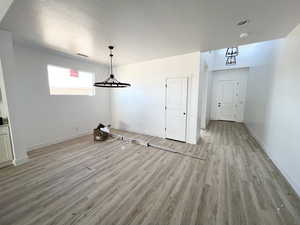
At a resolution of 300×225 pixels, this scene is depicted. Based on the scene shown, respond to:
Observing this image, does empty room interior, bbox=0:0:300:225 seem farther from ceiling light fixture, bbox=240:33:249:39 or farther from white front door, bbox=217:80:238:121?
white front door, bbox=217:80:238:121

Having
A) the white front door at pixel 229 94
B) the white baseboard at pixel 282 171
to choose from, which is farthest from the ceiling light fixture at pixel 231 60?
the white baseboard at pixel 282 171

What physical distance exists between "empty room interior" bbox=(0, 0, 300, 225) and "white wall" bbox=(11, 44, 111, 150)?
0.03 metres

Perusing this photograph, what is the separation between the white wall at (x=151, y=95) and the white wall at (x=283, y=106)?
5.67ft

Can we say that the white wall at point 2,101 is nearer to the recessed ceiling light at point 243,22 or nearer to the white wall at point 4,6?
the white wall at point 4,6

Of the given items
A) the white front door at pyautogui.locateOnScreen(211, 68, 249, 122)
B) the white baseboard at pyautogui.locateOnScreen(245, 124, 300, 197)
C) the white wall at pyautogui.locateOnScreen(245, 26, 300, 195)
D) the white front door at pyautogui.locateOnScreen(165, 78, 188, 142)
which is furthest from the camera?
the white front door at pyautogui.locateOnScreen(211, 68, 249, 122)

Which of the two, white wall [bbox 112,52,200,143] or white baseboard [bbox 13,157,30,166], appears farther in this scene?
white wall [bbox 112,52,200,143]

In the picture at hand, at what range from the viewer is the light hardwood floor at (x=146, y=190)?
1.55 metres

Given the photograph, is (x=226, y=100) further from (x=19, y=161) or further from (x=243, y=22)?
(x=19, y=161)

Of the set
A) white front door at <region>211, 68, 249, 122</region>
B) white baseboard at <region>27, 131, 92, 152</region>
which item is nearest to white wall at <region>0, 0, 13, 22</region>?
white baseboard at <region>27, 131, 92, 152</region>

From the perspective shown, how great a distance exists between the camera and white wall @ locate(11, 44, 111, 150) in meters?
3.20

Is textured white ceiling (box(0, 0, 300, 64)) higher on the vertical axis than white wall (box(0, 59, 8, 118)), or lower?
higher

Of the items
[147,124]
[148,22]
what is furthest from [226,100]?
[148,22]

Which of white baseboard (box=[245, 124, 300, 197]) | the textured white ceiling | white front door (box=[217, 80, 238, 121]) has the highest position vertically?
the textured white ceiling

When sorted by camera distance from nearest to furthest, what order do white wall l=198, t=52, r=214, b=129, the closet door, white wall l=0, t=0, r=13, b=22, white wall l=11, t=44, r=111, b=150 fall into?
1. white wall l=0, t=0, r=13, b=22
2. the closet door
3. white wall l=11, t=44, r=111, b=150
4. white wall l=198, t=52, r=214, b=129
